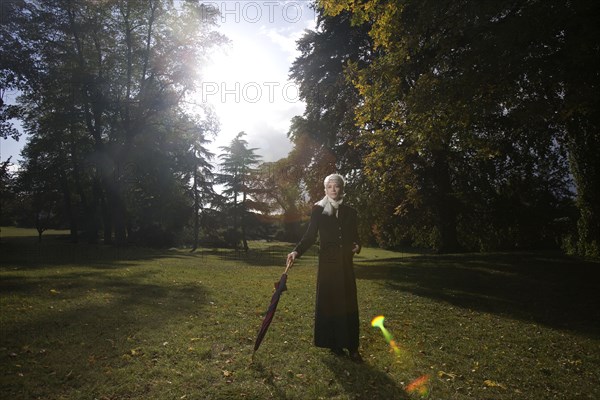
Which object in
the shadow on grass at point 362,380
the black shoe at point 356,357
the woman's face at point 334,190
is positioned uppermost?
the woman's face at point 334,190

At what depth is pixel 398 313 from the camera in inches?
365

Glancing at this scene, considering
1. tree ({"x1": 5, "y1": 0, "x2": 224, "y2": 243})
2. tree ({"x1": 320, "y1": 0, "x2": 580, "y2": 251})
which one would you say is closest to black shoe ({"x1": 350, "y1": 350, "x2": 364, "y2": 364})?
tree ({"x1": 320, "y1": 0, "x2": 580, "y2": 251})

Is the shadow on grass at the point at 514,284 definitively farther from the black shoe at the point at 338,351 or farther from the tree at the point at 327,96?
the tree at the point at 327,96

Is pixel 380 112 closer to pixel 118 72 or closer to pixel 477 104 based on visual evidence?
pixel 477 104

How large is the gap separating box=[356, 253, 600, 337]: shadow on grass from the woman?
5948 mm

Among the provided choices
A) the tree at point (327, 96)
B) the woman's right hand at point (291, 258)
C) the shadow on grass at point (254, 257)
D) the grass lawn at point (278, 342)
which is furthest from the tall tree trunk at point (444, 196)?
the woman's right hand at point (291, 258)

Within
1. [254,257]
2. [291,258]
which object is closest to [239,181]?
[254,257]

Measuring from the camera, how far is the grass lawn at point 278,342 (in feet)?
15.8

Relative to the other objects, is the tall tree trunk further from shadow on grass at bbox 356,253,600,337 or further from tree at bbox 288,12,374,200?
tree at bbox 288,12,374,200

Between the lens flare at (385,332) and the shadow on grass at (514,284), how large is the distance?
10.6ft

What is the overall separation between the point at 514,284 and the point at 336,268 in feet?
34.0

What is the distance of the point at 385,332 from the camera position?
301 inches

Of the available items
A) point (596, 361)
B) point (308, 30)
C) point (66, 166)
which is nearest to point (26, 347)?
point (596, 361)

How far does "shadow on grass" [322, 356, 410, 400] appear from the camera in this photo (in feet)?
15.3
